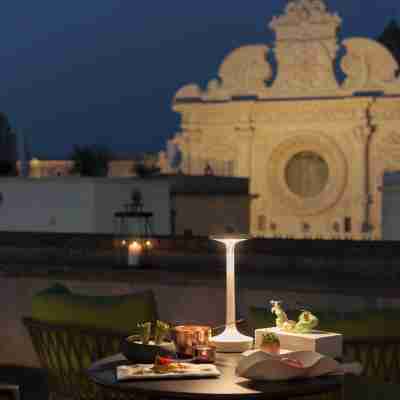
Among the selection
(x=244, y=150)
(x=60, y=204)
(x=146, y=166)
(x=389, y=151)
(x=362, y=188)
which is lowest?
(x=60, y=204)

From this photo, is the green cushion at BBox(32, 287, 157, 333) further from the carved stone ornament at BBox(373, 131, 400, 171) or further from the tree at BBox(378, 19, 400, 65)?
the tree at BBox(378, 19, 400, 65)

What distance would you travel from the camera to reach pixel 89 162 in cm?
3094

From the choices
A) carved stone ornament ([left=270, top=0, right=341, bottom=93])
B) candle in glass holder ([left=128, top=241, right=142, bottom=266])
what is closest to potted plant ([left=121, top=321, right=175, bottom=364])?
candle in glass holder ([left=128, top=241, right=142, bottom=266])

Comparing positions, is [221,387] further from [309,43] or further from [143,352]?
[309,43]

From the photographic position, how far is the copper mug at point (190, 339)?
14.1 feet

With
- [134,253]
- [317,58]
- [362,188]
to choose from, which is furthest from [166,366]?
[317,58]

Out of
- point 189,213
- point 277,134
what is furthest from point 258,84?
point 189,213

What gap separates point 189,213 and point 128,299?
684 inches

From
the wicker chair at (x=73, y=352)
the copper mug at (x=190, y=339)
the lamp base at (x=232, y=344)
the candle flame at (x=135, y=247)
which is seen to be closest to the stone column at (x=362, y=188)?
the candle flame at (x=135, y=247)

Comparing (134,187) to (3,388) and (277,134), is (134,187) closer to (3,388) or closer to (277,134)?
(277,134)

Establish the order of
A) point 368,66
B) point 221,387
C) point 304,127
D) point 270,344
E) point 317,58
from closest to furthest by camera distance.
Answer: point 221,387, point 270,344, point 368,66, point 317,58, point 304,127

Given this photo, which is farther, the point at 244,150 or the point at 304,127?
the point at 244,150

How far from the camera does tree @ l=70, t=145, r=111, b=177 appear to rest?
30188mm

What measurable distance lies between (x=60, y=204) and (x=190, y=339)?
1409cm
